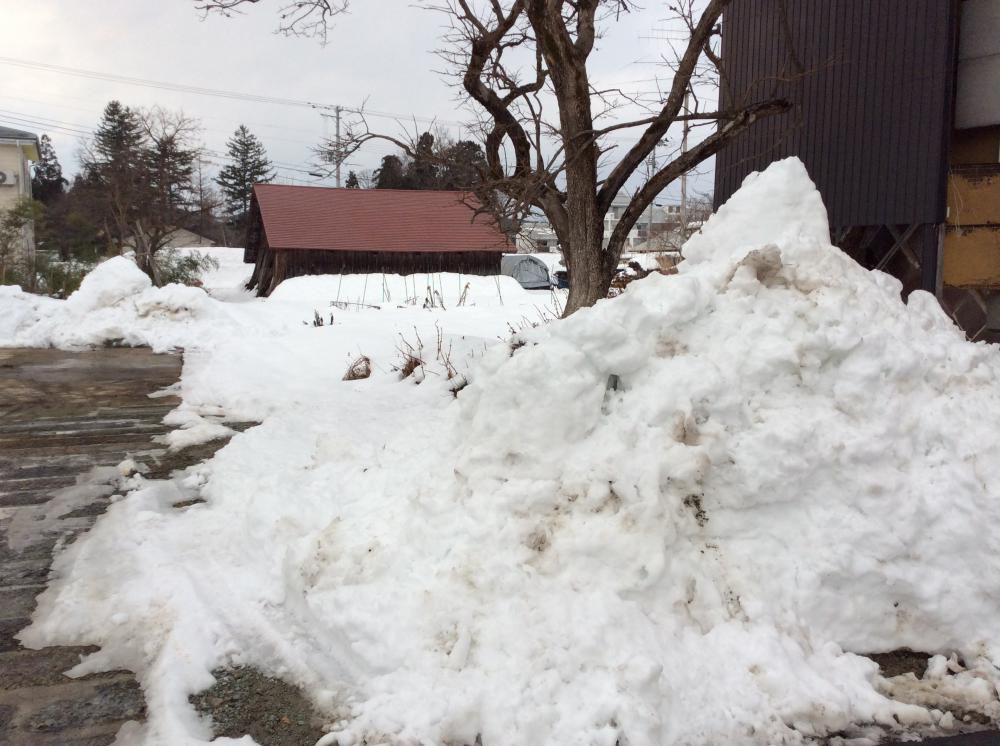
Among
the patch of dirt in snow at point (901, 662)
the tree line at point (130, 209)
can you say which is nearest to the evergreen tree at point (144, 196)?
the tree line at point (130, 209)

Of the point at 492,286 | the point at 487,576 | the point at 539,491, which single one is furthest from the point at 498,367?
the point at 492,286

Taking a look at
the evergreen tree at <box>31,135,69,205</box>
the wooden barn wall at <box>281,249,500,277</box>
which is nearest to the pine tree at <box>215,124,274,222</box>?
the evergreen tree at <box>31,135,69,205</box>

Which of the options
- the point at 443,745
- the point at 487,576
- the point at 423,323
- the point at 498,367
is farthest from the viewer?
the point at 423,323

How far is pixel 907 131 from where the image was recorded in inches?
278

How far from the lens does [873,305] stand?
3.89 metres

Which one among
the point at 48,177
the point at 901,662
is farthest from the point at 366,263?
the point at 48,177

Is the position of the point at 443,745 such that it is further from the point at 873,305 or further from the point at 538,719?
the point at 873,305

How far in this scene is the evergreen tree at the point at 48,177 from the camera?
60250mm

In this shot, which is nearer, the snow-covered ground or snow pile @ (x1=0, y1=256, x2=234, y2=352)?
the snow-covered ground

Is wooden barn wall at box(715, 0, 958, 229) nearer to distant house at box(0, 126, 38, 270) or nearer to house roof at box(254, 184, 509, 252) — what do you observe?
house roof at box(254, 184, 509, 252)

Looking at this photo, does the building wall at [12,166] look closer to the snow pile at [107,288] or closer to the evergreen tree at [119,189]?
the evergreen tree at [119,189]

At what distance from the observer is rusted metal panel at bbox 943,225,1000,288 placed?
270 inches

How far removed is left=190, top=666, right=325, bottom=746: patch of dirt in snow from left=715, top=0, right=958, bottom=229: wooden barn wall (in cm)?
574

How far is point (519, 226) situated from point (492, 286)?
1869cm
